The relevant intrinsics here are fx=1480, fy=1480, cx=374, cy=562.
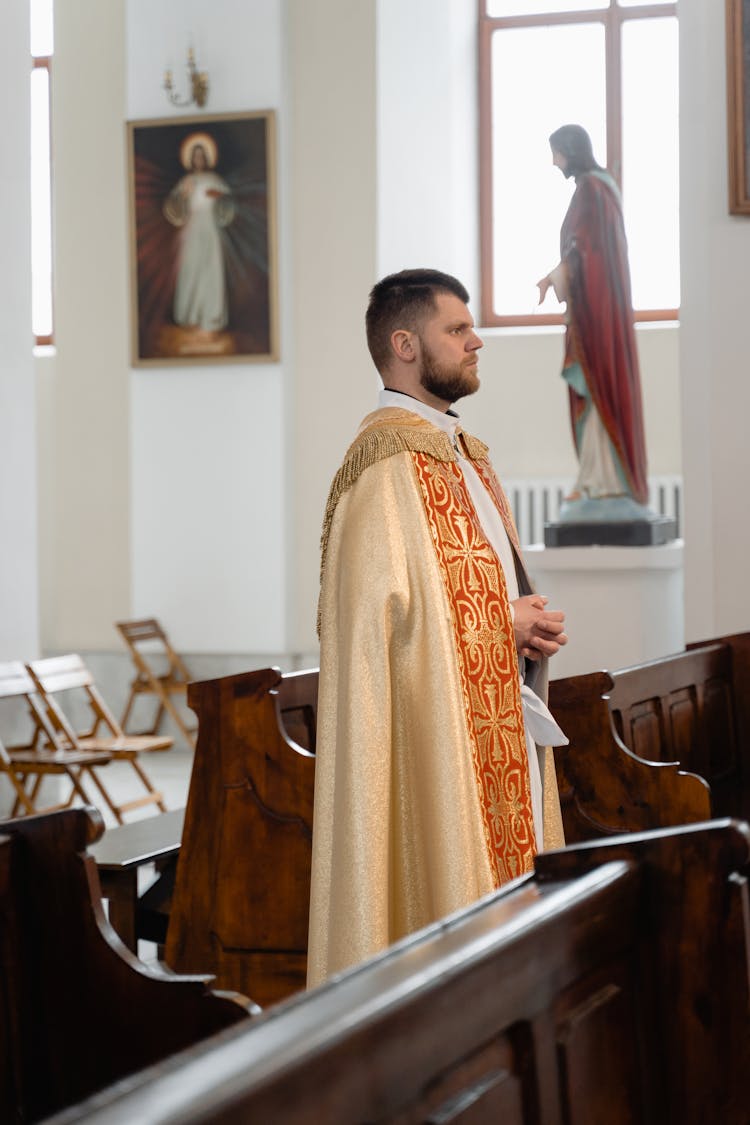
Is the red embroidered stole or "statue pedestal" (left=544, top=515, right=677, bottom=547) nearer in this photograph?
the red embroidered stole

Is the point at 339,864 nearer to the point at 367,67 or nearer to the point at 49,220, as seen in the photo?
the point at 367,67

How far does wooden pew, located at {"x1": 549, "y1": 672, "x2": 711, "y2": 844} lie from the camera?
11.4ft

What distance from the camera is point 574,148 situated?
660cm

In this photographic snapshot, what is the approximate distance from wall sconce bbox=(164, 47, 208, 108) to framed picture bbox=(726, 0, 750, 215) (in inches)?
174

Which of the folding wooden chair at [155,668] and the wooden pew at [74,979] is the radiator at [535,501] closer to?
the folding wooden chair at [155,668]

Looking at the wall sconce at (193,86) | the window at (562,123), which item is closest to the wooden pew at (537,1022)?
the wall sconce at (193,86)

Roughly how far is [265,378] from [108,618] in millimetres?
2029

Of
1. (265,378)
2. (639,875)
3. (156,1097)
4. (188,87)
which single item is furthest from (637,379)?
(156,1097)

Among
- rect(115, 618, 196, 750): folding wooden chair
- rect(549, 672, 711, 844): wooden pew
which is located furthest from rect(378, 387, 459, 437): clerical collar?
rect(115, 618, 196, 750): folding wooden chair

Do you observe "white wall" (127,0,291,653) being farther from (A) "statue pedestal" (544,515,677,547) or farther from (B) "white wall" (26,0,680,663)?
(A) "statue pedestal" (544,515,677,547)

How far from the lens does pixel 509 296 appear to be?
10.4 meters

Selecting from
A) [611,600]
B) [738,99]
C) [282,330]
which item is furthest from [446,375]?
[282,330]

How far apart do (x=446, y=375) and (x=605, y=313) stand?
13.0 ft

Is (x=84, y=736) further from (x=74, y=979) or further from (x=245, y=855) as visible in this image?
(x=74, y=979)
